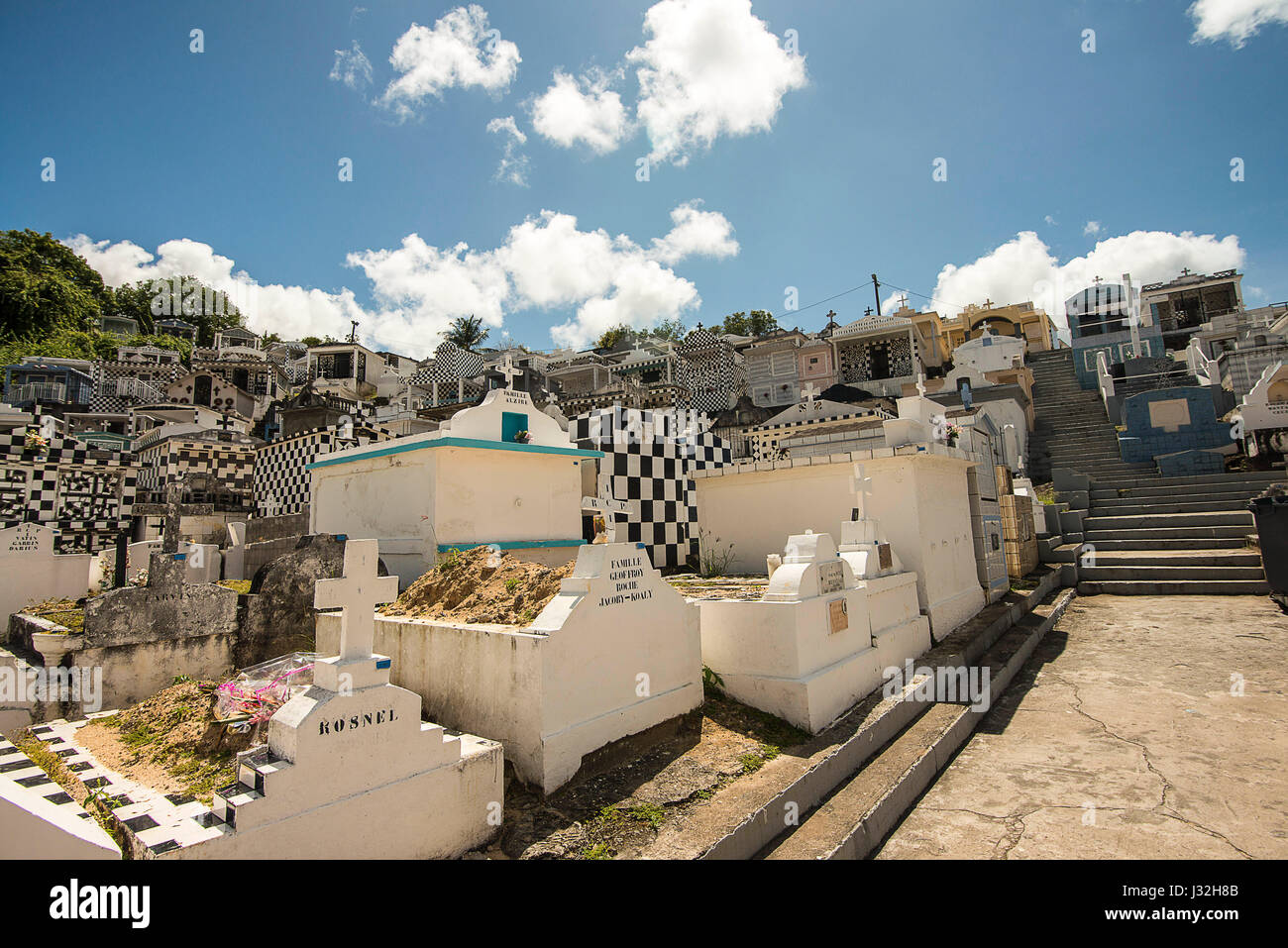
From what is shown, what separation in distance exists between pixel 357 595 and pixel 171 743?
2157mm

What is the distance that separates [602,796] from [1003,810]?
115 inches

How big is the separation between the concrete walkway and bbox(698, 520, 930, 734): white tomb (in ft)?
3.44

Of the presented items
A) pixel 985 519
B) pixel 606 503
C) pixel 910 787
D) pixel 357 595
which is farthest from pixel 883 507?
pixel 357 595

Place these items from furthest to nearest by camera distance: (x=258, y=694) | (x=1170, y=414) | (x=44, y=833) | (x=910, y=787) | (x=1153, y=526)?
1. (x=1170, y=414)
2. (x=1153, y=526)
3. (x=910, y=787)
4. (x=258, y=694)
5. (x=44, y=833)

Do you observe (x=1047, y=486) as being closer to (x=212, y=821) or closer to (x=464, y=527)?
(x=464, y=527)

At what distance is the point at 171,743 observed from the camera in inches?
159

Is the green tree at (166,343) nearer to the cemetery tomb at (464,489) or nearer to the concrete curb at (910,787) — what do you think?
the cemetery tomb at (464,489)

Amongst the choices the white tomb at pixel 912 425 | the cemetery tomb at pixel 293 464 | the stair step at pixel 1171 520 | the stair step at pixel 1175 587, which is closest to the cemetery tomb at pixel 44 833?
the white tomb at pixel 912 425

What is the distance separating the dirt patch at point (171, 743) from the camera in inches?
137

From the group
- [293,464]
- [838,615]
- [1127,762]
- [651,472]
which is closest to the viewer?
[1127,762]

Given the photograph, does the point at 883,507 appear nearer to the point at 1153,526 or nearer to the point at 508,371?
the point at 508,371

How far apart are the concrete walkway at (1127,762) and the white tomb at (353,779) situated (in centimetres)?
270

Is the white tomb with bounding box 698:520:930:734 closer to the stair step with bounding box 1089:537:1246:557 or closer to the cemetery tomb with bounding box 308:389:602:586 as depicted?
the cemetery tomb with bounding box 308:389:602:586

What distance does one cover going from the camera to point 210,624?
5613 millimetres
